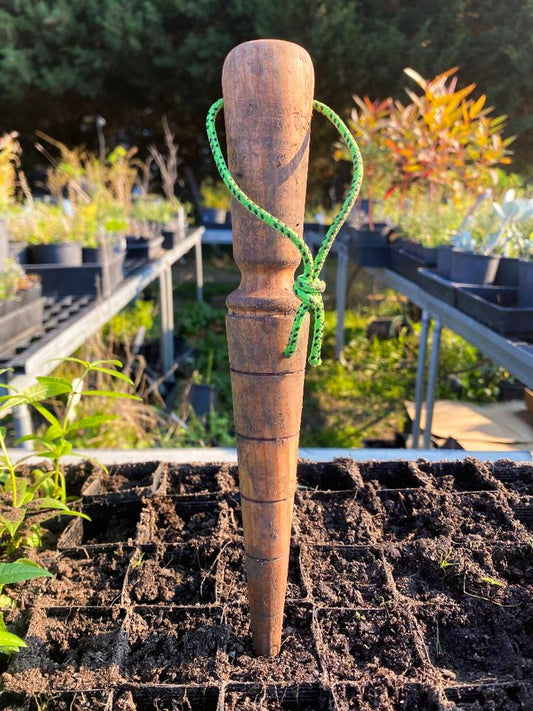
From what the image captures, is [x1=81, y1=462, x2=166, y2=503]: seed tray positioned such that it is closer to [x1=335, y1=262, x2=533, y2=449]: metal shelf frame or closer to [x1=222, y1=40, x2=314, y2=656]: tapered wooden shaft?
[x1=222, y1=40, x2=314, y2=656]: tapered wooden shaft

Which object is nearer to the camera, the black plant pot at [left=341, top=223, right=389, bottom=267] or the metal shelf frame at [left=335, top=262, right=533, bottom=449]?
the metal shelf frame at [left=335, top=262, right=533, bottom=449]

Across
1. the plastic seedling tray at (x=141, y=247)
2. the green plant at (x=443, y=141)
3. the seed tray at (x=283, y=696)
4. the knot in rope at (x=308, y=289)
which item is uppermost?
the green plant at (x=443, y=141)

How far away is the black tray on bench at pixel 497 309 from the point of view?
1.75m

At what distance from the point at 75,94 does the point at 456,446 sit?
30.2 feet

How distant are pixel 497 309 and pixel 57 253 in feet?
7.09

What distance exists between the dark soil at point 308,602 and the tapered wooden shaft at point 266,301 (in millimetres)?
80

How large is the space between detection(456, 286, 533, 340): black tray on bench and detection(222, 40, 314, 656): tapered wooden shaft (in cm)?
132

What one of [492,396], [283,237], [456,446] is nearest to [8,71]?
[492,396]

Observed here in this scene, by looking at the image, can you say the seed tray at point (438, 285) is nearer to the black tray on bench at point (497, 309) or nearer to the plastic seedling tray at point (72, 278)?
the black tray on bench at point (497, 309)

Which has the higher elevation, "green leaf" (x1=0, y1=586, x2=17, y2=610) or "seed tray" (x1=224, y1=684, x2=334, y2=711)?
"seed tray" (x1=224, y1=684, x2=334, y2=711)

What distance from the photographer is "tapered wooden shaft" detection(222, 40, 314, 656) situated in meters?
0.55

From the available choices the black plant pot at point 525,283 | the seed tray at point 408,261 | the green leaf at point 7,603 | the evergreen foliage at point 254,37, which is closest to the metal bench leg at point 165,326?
the seed tray at point 408,261

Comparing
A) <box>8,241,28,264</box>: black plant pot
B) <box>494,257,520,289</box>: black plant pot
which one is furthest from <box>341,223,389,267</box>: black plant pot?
<box>8,241,28,264</box>: black plant pot

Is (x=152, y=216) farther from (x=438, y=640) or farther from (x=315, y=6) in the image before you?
(x=438, y=640)
